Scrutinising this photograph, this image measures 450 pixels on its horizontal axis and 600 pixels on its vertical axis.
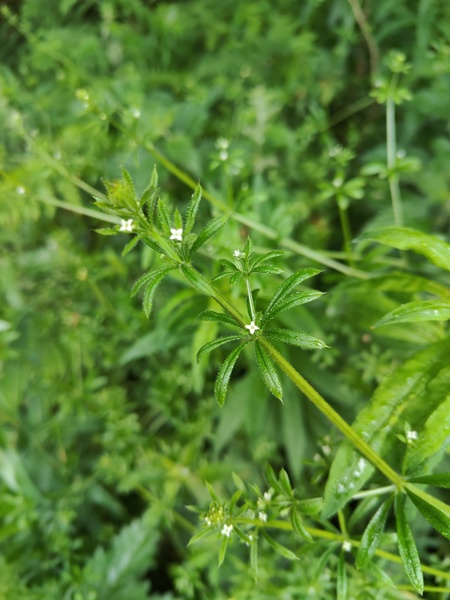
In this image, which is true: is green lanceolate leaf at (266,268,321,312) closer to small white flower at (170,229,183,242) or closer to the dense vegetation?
small white flower at (170,229,183,242)

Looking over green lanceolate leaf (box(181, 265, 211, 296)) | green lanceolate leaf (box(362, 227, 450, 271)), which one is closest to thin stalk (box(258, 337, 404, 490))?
green lanceolate leaf (box(181, 265, 211, 296))

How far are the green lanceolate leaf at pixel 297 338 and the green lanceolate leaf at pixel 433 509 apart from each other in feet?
1.26

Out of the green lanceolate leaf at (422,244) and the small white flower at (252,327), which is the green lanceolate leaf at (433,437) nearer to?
the green lanceolate leaf at (422,244)

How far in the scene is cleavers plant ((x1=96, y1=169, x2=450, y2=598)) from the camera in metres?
0.73

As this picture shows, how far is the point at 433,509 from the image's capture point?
893mm

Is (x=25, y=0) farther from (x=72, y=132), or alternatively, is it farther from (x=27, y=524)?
(x=27, y=524)

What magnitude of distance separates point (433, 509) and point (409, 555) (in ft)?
0.28

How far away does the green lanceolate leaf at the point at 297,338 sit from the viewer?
746 mm

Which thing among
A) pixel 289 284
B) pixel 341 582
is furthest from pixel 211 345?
pixel 341 582

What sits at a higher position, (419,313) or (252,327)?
(252,327)

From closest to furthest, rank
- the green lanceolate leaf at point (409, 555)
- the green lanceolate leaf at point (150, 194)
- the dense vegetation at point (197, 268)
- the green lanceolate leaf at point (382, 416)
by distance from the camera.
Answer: the green lanceolate leaf at point (150, 194) < the green lanceolate leaf at point (409, 555) < the green lanceolate leaf at point (382, 416) < the dense vegetation at point (197, 268)

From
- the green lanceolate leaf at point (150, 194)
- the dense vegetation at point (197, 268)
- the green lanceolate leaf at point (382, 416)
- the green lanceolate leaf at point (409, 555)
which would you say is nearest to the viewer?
the green lanceolate leaf at point (150, 194)

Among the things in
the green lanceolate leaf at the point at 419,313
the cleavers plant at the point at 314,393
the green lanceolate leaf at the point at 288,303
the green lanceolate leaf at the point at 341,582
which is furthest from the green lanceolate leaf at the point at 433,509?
the green lanceolate leaf at the point at 288,303

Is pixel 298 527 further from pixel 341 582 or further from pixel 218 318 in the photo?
pixel 218 318
